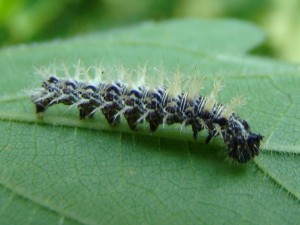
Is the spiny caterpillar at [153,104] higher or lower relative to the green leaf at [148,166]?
higher

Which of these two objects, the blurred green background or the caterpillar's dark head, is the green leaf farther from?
the blurred green background

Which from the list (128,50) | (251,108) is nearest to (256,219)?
(251,108)

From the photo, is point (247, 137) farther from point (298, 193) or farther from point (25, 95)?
point (25, 95)

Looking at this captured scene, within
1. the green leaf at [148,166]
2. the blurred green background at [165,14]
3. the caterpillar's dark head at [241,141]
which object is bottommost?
the blurred green background at [165,14]

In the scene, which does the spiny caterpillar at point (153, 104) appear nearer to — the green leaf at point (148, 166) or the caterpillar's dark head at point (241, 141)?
the caterpillar's dark head at point (241, 141)

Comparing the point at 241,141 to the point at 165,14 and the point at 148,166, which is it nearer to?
the point at 148,166

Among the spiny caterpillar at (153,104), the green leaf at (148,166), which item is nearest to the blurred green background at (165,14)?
the green leaf at (148,166)

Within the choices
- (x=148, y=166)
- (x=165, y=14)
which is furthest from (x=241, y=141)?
(x=165, y=14)
